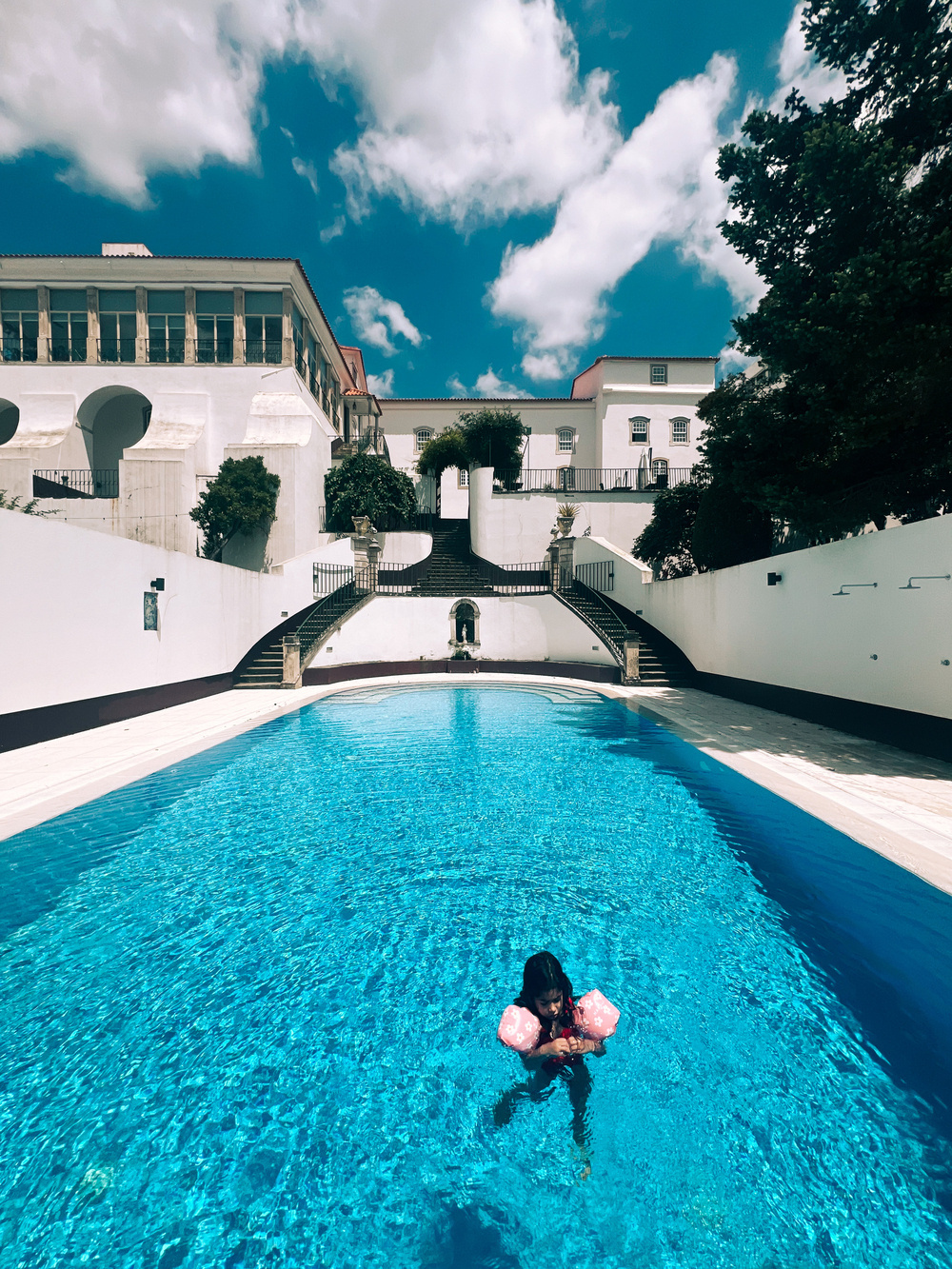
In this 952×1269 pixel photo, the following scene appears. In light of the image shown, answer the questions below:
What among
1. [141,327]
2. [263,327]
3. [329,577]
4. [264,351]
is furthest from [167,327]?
[329,577]

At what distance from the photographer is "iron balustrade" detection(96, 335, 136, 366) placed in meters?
30.6

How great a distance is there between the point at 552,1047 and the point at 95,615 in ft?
42.0

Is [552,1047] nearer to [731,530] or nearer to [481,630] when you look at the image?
[731,530]

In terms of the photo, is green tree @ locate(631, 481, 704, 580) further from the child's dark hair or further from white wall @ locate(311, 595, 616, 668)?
the child's dark hair

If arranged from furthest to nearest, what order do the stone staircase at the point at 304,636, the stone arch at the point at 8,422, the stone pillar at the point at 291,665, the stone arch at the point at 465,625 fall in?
the stone arch at the point at 8,422 < the stone arch at the point at 465,625 < the stone staircase at the point at 304,636 < the stone pillar at the point at 291,665

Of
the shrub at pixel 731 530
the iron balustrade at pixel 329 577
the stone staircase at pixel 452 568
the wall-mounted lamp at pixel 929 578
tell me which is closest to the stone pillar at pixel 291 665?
the iron balustrade at pixel 329 577

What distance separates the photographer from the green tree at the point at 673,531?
22.5m

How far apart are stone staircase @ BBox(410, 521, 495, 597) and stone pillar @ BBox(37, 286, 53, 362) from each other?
24379mm

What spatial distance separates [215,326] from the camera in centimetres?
3081

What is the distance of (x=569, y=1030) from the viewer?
11.1ft

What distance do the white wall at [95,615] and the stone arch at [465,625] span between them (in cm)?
881

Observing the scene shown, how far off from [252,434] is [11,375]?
1526 cm

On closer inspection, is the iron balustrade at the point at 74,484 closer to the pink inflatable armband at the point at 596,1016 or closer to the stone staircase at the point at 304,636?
the stone staircase at the point at 304,636

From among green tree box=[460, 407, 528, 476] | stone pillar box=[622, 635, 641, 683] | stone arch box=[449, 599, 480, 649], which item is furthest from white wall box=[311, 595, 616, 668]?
green tree box=[460, 407, 528, 476]
